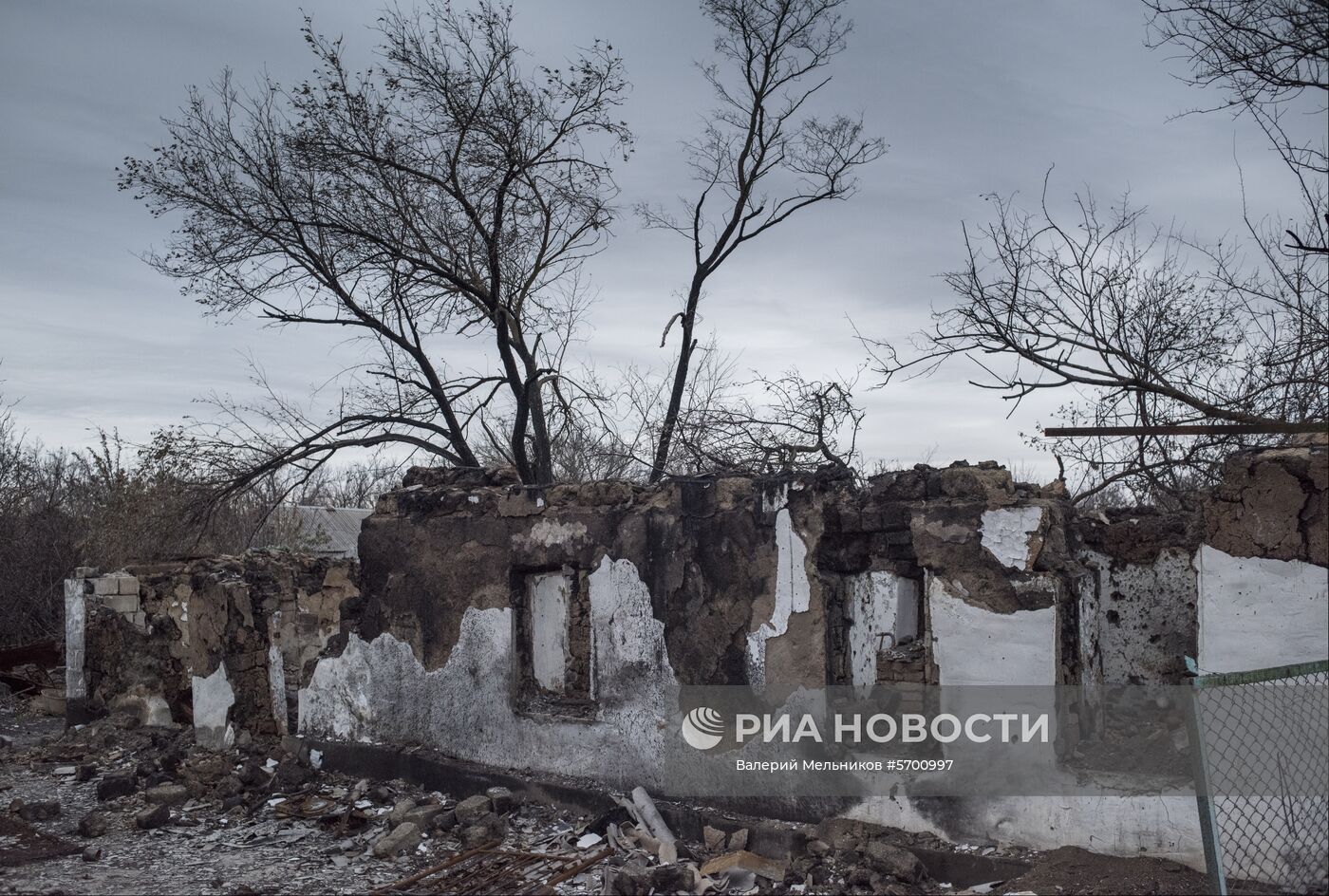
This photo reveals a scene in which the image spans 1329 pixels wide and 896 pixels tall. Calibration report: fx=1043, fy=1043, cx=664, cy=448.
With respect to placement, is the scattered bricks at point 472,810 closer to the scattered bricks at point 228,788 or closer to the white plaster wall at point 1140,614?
the scattered bricks at point 228,788

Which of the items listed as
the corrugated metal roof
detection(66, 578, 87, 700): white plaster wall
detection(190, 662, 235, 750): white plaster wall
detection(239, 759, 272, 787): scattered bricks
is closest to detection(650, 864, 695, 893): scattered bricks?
detection(239, 759, 272, 787): scattered bricks

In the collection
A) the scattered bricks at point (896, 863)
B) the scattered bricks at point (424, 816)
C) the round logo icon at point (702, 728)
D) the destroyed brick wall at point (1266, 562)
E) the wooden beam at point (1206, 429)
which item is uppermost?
the wooden beam at point (1206, 429)

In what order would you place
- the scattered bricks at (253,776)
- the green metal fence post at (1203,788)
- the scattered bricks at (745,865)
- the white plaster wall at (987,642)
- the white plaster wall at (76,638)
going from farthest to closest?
the white plaster wall at (76,638) → the scattered bricks at (253,776) → the scattered bricks at (745,865) → the white plaster wall at (987,642) → the green metal fence post at (1203,788)

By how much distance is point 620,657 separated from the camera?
6.84 m

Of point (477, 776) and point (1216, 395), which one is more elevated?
point (1216, 395)

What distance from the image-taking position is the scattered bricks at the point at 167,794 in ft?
25.7

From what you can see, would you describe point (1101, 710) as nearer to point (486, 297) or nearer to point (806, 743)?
point (806, 743)

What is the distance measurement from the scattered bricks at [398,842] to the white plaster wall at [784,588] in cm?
240

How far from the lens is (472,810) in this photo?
679 centimetres

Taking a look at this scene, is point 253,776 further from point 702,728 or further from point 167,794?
point 702,728

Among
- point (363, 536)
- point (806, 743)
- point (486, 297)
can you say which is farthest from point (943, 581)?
point (486, 297)

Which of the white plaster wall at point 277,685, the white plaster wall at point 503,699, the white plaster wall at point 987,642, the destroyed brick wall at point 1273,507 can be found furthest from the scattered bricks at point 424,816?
the destroyed brick wall at point 1273,507

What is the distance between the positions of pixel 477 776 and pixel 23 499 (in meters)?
16.6

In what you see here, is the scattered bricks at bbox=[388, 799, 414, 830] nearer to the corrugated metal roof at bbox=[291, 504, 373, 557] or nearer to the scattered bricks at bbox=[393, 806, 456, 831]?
the scattered bricks at bbox=[393, 806, 456, 831]
